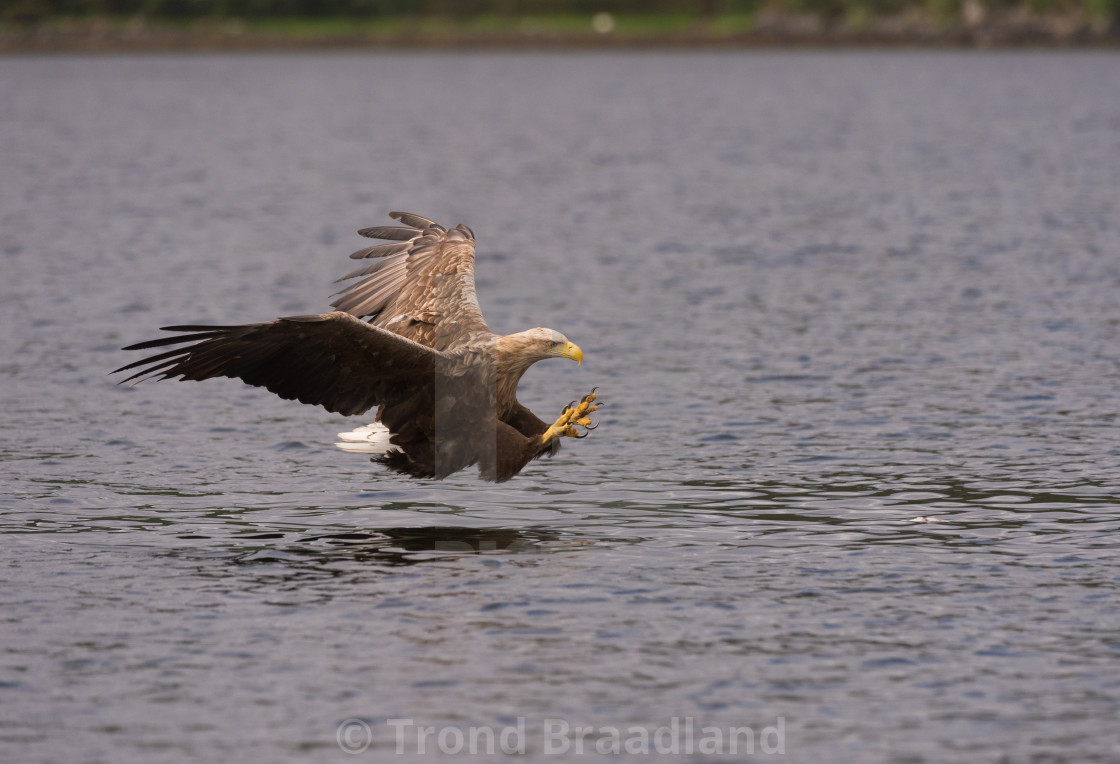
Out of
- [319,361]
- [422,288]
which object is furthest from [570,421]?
[422,288]

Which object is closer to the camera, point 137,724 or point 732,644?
point 137,724

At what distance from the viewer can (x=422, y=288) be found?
1248 centimetres

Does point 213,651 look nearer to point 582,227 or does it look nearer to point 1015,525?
point 1015,525

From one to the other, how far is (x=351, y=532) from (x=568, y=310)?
965 centimetres

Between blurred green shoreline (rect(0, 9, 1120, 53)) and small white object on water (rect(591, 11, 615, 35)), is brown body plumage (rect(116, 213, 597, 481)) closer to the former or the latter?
blurred green shoreline (rect(0, 9, 1120, 53))

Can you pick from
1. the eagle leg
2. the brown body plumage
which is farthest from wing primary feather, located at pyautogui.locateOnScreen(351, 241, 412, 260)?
the eagle leg

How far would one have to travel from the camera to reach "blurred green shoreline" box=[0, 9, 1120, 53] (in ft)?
403

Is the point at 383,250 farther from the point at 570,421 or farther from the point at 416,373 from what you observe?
the point at 570,421

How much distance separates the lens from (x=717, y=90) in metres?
83.4

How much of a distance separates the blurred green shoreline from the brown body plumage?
11534 centimetres

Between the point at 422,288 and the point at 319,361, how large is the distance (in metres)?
1.73

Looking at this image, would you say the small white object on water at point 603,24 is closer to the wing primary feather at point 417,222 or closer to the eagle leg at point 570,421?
the wing primary feather at point 417,222

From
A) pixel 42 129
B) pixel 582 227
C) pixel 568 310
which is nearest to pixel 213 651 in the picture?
pixel 568 310

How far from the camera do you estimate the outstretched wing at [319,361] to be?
1069cm
